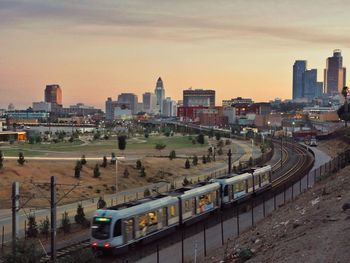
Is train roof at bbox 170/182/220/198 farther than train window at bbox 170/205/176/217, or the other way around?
train roof at bbox 170/182/220/198

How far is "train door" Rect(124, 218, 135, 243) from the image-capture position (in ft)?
103

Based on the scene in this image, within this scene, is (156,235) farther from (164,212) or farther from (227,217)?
(227,217)

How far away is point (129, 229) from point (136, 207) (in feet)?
4.88

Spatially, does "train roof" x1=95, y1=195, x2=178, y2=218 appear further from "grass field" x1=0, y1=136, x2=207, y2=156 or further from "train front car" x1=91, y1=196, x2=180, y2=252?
"grass field" x1=0, y1=136, x2=207, y2=156

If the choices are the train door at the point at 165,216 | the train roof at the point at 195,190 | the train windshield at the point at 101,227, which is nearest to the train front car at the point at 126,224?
the train windshield at the point at 101,227

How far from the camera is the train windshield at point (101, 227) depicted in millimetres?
30922

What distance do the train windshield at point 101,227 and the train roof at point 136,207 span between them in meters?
0.36

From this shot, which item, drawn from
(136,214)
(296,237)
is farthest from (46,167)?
(296,237)

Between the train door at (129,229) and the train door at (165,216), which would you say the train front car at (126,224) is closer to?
the train door at (129,229)

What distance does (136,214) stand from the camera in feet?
106

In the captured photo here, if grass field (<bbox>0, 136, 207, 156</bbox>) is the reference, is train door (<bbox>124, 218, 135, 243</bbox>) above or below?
above

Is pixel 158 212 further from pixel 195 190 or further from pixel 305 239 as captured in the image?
pixel 305 239

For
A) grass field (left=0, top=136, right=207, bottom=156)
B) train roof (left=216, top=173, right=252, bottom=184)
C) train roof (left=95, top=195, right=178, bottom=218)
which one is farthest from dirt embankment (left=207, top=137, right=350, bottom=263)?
grass field (left=0, top=136, right=207, bottom=156)

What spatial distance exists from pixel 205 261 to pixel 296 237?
5.80 m
